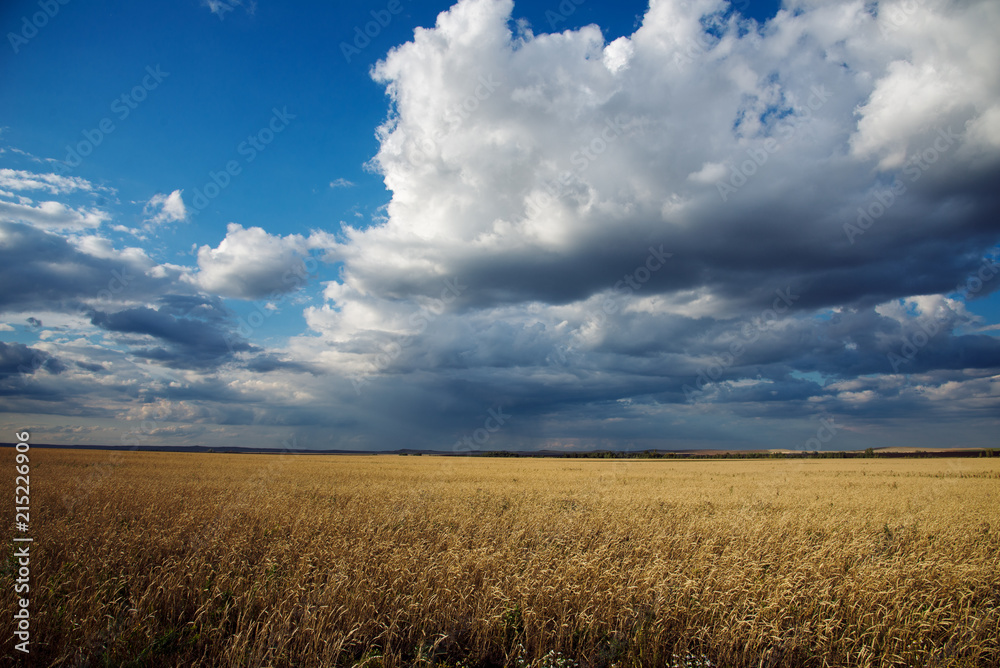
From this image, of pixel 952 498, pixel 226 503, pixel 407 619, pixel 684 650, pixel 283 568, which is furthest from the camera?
pixel 952 498

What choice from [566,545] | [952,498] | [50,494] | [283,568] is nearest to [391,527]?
[283,568]

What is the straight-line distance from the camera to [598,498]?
20859 millimetres

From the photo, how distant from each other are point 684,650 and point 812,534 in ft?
28.6

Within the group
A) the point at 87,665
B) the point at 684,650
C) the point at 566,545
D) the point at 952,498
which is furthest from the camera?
the point at 952,498

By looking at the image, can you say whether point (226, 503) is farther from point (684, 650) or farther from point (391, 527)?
point (684, 650)

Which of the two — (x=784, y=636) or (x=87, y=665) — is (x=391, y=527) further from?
(x=784, y=636)

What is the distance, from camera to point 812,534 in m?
12.1

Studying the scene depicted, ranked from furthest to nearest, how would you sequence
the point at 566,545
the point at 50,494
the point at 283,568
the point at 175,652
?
1. the point at 50,494
2. the point at 566,545
3. the point at 283,568
4. the point at 175,652

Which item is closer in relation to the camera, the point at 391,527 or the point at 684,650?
the point at 684,650

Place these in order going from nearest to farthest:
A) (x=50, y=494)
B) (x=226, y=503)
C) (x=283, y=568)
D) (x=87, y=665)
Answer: (x=87, y=665)
(x=283, y=568)
(x=226, y=503)
(x=50, y=494)

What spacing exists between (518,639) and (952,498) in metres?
29.2

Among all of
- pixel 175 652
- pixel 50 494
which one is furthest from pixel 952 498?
pixel 50 494

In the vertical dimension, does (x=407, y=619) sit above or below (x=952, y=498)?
above

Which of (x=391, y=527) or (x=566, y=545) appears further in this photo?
(x=391, y=527)
